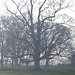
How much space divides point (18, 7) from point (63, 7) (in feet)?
30.1

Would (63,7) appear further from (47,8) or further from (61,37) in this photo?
(61,37)

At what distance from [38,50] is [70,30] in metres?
7.93

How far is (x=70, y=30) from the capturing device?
41.7 metres

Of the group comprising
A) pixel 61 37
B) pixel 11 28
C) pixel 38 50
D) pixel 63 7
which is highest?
pixel 63 7

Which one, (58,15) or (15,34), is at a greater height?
(58,15)

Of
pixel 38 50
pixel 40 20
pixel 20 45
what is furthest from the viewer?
pixel 20 45

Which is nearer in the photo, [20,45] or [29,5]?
[29,5]

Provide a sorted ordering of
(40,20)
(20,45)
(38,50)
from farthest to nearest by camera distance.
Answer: (20,45) < (40,20) < (38,50)

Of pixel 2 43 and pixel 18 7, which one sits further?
pixel 2 43

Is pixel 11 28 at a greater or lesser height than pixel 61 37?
greater

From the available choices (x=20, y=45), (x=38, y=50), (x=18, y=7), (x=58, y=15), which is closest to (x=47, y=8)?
(x=58, y=15)

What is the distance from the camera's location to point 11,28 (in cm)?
4456

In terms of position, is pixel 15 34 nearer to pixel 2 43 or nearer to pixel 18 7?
pixel 18 7

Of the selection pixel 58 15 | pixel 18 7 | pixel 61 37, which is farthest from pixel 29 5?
pixel 61 37
